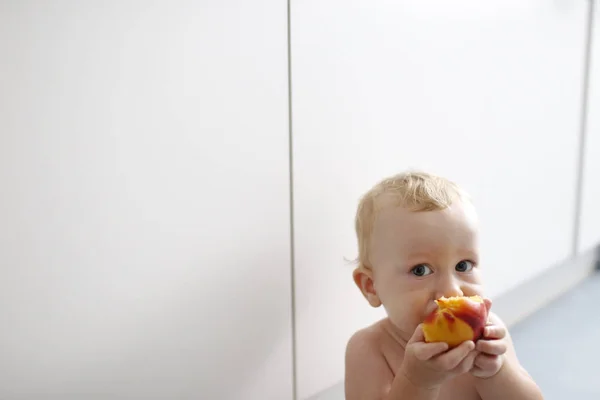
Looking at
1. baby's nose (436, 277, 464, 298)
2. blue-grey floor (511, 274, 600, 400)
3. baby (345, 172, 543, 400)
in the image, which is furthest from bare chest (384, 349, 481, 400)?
blue-grey floor (511, 274, 600, 400)

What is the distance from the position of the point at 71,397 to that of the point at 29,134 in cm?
25

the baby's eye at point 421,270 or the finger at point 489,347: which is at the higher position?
the baby's eye at point 421,270

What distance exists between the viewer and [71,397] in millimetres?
598

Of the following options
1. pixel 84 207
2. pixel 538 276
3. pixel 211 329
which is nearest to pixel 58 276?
pixel 84 207

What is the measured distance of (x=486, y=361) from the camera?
0.61m

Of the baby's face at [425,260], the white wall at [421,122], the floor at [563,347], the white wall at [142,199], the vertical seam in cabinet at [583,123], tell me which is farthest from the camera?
the vertical seam in cabinet at [583,123]

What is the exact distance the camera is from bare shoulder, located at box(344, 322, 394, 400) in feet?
2.23

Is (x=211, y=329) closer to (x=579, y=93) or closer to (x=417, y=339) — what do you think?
(x=417, y=339)

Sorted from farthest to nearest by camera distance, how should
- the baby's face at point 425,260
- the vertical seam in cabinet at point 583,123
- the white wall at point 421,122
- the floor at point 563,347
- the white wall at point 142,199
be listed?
1. the vertical seam in cabinet at point 583,123
2. the floor at point 563,347
3. the white wall at point 421,122
4. the baby's face at point 425,260
5. the white wall at point 142,199

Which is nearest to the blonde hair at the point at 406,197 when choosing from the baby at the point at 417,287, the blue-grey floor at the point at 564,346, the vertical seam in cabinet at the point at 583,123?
the baby at the point at 417,287

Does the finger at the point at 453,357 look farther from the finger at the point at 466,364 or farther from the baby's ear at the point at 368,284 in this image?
the baby's ear at the point at 368,284

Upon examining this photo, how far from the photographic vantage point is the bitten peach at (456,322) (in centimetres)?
59

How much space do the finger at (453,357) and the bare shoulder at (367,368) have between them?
0.37 feet

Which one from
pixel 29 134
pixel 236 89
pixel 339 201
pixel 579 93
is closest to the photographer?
pixel 29 134
